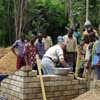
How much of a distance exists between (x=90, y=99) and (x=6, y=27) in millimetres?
20073

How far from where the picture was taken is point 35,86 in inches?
291

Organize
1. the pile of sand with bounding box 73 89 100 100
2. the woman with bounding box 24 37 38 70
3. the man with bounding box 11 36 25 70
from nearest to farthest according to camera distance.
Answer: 1. the pile of sand with bounding box 73 89 100 100
2. the woman with bounding box 24 37 38 70
3. the man with bounding box 11 36 25 70

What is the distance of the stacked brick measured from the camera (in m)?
7.32

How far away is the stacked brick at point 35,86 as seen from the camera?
288 inches

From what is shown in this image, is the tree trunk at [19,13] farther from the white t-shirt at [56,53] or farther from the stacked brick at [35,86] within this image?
the white t-shirt at [56,53]

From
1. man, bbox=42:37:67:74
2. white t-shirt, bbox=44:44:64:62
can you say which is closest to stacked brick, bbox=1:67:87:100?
man, bbox=42:37:67:74

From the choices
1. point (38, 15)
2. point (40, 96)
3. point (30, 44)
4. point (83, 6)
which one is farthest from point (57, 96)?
point (38, 15)

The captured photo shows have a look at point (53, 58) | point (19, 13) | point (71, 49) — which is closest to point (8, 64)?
point (71, 49)

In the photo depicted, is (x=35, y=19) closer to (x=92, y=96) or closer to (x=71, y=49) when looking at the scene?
(x=71, y=49)

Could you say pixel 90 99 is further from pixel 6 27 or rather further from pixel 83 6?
pixel 6 27

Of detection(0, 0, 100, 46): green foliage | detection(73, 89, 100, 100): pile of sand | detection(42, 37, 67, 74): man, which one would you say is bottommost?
detection(73, 89, 100, 100): pile of sand

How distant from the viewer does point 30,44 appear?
8953mm

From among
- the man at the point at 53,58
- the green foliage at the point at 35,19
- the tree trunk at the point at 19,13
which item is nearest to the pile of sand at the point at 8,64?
the tree trunk at the point at 19,13

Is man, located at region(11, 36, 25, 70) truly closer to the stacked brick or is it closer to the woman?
the woman
